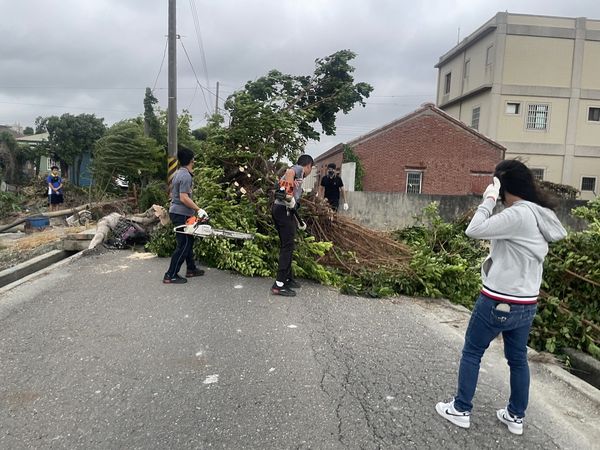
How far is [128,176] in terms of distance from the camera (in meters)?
16.9

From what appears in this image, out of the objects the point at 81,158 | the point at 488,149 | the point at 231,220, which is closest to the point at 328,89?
the point at 231,220

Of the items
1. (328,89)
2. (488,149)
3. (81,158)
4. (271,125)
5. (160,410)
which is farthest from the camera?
(81,158)

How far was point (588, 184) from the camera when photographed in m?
27.9

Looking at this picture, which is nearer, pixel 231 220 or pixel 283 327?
pixel 283 327

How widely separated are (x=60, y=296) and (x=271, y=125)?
13.2ft

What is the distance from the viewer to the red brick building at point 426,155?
22016mm

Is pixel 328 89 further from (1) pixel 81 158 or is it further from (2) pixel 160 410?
(1) pixel 81 158

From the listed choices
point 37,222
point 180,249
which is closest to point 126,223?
point 180,249

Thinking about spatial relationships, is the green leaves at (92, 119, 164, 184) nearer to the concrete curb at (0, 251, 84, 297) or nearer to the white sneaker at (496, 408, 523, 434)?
the concrete curb at (0, 251, 84, 297)

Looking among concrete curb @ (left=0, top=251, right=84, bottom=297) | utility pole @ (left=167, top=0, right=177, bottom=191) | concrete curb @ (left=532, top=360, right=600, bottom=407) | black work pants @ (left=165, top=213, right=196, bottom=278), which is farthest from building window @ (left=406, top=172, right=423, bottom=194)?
concrete curb @ (left=532, top=360, right=600, bottom=407)

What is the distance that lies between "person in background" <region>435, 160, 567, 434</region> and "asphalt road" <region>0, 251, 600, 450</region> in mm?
245

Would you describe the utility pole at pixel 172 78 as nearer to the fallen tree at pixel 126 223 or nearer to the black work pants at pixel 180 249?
the fallen tree at pixel 126 223

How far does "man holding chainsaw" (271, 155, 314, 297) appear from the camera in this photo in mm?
5750

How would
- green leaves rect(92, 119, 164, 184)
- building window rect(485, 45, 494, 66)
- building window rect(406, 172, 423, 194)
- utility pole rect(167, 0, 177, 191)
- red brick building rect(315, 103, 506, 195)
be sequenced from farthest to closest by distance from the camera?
building window rect(485, 45, 494, 66), building window rect(406, 172, 423, 194), red brick building rect(315, 103, 506, 195), green leaves rect(92, 119, 164, 184), utility pole rect(167, 0, 177, 191)
